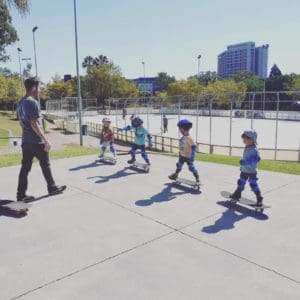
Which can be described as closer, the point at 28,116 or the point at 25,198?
the point at 28,116

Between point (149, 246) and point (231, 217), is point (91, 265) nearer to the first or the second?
point (149, 246)

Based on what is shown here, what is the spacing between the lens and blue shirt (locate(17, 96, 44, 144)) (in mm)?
4945

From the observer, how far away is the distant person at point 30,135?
4.97 m

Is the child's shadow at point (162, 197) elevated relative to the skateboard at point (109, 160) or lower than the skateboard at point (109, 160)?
lower

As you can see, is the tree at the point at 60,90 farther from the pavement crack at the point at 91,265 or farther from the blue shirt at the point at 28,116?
the pavement crack at the point at 91,265

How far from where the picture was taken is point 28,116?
4996mm

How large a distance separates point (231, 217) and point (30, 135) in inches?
134

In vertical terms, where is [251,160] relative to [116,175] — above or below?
above

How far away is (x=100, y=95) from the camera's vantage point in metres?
67.3

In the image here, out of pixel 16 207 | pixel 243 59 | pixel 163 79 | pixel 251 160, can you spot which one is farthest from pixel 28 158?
pixel 243 59

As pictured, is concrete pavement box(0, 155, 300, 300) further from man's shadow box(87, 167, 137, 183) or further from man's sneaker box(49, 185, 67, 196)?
man's shadow box(87, 167, 137, 183)

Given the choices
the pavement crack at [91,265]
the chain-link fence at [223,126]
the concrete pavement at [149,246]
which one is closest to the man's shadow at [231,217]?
the concrete pavement at [149,246]

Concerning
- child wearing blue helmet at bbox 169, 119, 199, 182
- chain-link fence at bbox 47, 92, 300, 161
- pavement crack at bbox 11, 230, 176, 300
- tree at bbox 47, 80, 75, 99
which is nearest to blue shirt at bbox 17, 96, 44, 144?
pavement crack at bbox 11, 230, 176, 300

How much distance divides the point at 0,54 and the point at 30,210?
109 feet
